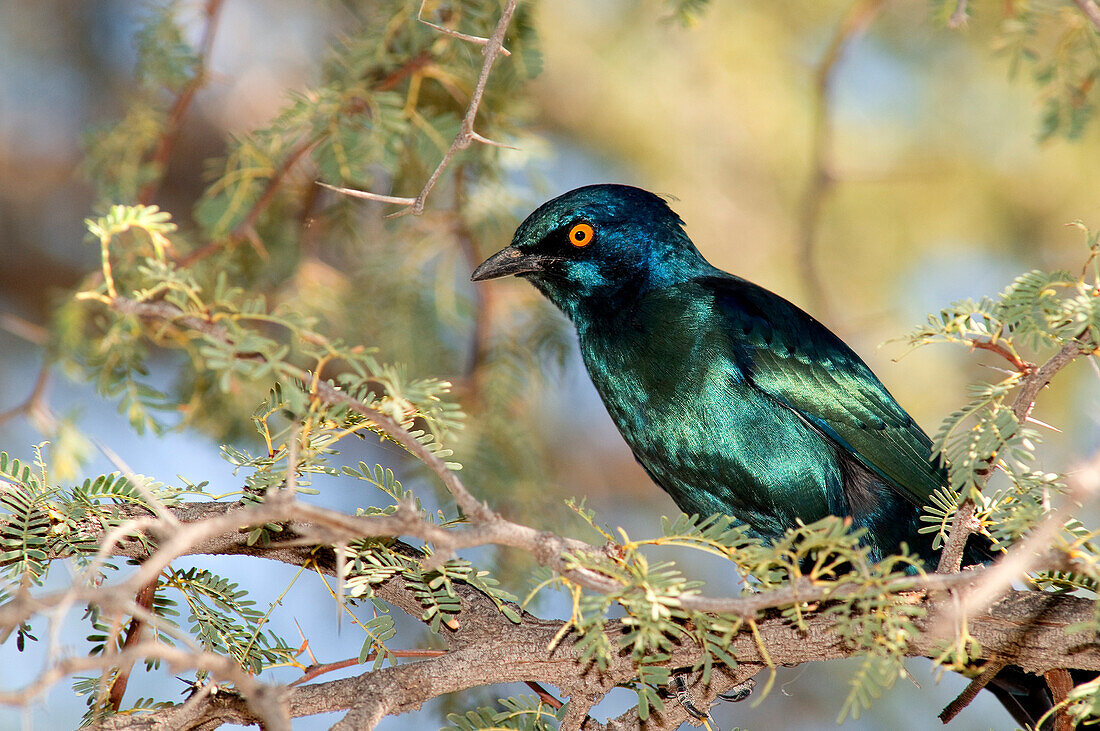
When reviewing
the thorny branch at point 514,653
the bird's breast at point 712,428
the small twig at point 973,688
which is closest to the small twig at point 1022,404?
the thorny branch at point 514,653

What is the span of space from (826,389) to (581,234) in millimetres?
954

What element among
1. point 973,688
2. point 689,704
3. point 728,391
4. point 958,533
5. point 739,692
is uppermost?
point 958,533

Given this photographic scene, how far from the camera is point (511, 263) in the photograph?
3.35 meters

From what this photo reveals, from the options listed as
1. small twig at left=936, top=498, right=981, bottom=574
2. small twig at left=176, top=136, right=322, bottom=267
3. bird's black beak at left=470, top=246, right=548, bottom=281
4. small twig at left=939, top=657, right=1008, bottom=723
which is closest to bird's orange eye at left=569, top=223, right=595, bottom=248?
bird's black beak at left=470, top=246, right=548, bottom=281

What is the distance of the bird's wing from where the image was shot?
2.99 meters

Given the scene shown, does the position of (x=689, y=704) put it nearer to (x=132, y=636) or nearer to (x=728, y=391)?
(x=728, y=391)

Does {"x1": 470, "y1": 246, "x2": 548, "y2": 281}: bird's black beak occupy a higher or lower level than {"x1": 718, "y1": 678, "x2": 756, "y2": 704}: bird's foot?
higher

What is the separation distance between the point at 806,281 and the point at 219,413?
279 cm

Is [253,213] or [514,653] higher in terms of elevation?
[253,213]

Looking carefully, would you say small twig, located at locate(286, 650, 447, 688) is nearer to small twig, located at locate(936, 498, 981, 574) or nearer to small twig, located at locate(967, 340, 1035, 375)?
small twig, located at locate(936, 498, 981, 574)

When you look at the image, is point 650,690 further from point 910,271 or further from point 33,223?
point 33,223

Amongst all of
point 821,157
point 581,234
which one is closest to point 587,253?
point 581,234

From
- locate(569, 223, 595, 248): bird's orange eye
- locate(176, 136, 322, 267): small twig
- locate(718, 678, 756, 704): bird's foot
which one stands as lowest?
locate(718, 678, 756, 704): bird's foot

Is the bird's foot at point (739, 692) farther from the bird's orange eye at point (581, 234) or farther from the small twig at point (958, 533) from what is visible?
the bird's orange eye at point (581, 234)
